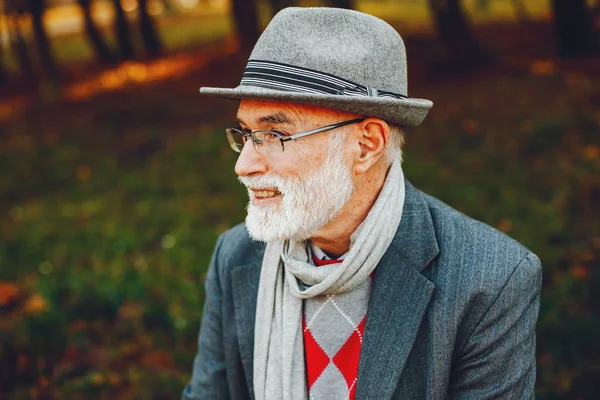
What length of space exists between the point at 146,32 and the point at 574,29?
42.0 feet

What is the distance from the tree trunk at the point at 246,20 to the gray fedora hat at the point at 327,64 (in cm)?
1132

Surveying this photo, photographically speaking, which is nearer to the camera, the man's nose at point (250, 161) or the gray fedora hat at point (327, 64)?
the gray fedora hat at point (327, 64)

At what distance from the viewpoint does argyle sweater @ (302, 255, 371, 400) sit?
2381 mm

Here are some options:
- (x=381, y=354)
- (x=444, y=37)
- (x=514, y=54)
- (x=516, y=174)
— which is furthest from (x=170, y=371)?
(x=514, y=54)

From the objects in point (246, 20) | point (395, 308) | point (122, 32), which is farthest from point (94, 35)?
point (395, 308)

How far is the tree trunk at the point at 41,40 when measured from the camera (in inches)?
581

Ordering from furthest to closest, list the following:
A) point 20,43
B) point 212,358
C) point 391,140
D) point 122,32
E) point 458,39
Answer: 1. point 122,32
2. point 20,43
3. point 458,39
4. point 212,358
5. point 391,140

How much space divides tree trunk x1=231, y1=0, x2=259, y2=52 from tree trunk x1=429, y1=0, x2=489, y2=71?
440 centimetres

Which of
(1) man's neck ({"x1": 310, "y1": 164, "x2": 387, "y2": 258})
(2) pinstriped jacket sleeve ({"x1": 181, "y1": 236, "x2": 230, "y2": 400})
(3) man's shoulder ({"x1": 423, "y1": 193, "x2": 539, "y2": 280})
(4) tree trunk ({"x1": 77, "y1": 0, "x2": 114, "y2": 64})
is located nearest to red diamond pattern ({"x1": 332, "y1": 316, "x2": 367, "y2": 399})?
(1) man's neck ({"x1": 310, "y1": 164, "x2": 387, "y2": 258})

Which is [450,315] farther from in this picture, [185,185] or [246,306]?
[185,185]

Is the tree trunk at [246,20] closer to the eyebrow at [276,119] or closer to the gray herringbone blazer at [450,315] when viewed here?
the eyebrow at [276,119]

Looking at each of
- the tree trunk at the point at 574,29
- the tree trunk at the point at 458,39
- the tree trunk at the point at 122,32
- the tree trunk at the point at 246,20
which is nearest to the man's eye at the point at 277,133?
the tree trunk at the point at 458,39

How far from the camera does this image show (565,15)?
32.1ft

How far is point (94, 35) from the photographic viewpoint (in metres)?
17.6
